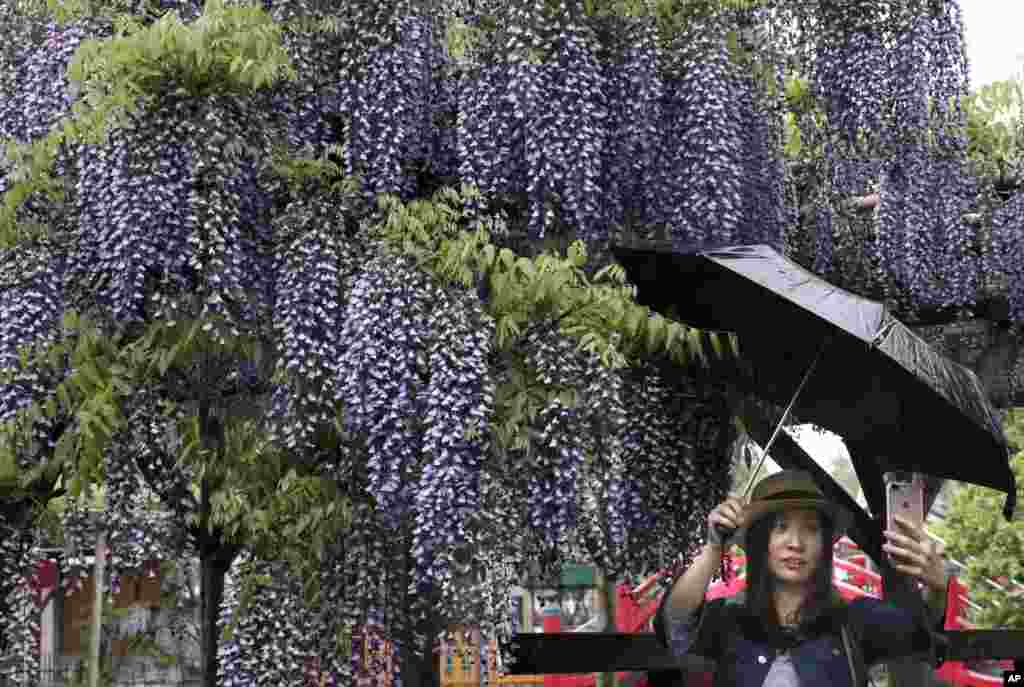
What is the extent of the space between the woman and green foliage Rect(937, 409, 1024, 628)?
993 cm

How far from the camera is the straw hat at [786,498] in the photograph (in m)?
5.06

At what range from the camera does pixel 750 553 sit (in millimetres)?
5180

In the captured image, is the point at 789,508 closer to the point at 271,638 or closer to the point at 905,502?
the point at 905,502

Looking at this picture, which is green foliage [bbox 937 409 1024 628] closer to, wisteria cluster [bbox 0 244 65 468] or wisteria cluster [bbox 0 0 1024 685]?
wisteria cluster [bbox 0 0 1024 685]

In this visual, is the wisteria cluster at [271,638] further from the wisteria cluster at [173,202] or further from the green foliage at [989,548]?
the green foliage at [989,548]

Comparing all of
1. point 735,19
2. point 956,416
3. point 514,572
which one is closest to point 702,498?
point 514,572

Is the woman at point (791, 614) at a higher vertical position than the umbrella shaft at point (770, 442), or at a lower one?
lower

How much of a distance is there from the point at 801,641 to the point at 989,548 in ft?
35.2

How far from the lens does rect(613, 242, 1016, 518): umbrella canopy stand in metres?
4.69

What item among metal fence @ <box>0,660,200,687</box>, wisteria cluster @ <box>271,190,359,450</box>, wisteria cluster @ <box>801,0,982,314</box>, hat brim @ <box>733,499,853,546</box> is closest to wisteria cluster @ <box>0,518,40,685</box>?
wisteria cluster @ <box>271,190,359,450</box>

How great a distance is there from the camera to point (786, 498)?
16.6 ft

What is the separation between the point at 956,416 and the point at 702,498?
6.13ft

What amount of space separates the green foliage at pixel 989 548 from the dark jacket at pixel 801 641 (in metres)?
9.89

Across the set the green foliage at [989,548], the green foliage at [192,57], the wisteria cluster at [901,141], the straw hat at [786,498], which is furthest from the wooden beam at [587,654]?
the green foliage at [989,548]
